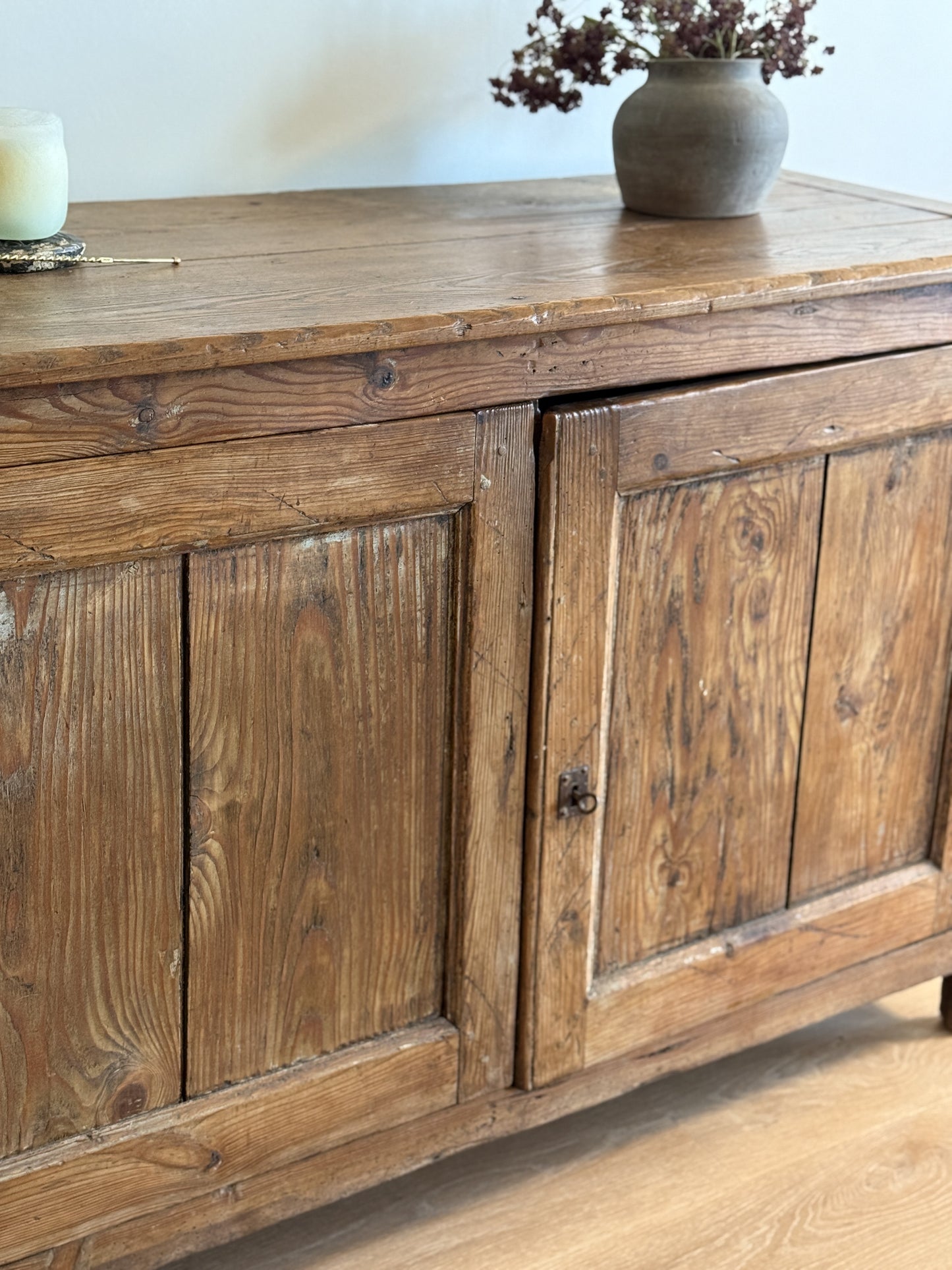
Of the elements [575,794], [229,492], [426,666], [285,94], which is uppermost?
[285,94]

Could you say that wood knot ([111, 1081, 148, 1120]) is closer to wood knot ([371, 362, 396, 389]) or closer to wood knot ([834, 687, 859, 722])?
wood knot ([371, 362, 396, 389])

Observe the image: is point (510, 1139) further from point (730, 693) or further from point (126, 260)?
point (126, 260)

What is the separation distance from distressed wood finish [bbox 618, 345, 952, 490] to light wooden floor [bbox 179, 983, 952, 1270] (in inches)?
30.6

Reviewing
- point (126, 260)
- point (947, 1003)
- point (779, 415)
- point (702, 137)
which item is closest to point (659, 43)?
point (702, 137)

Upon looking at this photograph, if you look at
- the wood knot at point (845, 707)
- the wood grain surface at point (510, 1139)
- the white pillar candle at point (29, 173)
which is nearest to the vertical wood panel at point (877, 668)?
the wood knot at point (845, 707)

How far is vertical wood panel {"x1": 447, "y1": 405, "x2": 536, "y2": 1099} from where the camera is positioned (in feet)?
4.12

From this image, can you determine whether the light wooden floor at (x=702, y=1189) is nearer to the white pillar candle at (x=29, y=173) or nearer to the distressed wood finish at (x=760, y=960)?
the distressed wood finish at (x=760, y=960)

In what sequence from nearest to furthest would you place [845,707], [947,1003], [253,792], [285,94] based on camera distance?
[253,792] < [845,707] < [285,94] < [947,1003]

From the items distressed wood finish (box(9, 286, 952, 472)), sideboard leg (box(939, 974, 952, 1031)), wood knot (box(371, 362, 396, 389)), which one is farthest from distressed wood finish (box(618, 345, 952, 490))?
sideboard leg (box(939, 974, 952, 1031))

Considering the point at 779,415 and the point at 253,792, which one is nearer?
the point at 253,792

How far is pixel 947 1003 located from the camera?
73.3 inches

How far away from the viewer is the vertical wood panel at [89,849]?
3.64 feet

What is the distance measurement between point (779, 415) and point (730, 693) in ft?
0.91

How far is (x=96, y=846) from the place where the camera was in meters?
1.17
